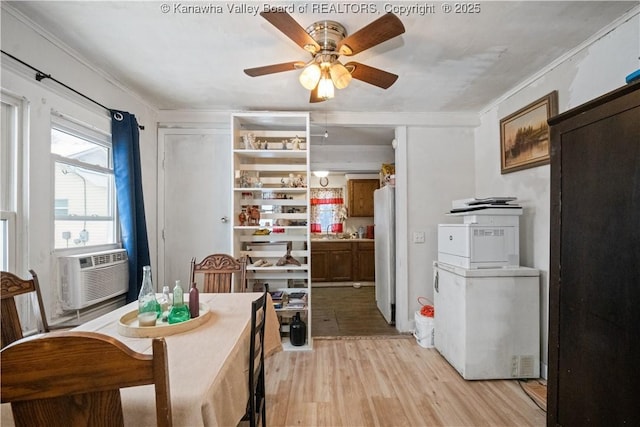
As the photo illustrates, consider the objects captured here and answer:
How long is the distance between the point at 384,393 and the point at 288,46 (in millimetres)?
2524

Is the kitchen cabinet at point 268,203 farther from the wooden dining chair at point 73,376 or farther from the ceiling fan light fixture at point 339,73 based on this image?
the wooden dining chair at point 73,376

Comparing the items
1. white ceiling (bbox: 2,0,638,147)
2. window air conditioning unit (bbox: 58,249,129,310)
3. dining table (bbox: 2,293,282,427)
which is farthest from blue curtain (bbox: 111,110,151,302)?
dining table (bbox: 2,293,282,427)

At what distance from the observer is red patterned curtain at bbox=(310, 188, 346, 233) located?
258 inches

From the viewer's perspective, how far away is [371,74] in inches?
75.5

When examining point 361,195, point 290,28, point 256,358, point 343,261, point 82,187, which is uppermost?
point 290,28

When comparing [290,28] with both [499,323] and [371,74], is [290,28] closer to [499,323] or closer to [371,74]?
[371,74]

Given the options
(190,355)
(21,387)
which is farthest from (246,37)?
(21,387)

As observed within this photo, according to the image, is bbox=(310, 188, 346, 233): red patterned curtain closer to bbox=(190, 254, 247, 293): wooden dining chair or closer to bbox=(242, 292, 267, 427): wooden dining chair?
bbox=(190, 254, 247, 293): wooden dining chair

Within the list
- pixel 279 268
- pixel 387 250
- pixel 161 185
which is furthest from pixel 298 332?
pixel 161 185

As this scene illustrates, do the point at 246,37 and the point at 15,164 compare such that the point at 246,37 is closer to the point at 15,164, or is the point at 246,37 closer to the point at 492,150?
the point at 15,164

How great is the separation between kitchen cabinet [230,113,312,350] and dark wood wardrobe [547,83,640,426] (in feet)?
6.59

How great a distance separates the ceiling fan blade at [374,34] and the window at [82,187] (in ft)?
6.51

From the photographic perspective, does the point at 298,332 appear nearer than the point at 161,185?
Yes

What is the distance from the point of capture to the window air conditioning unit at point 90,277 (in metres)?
2.04
